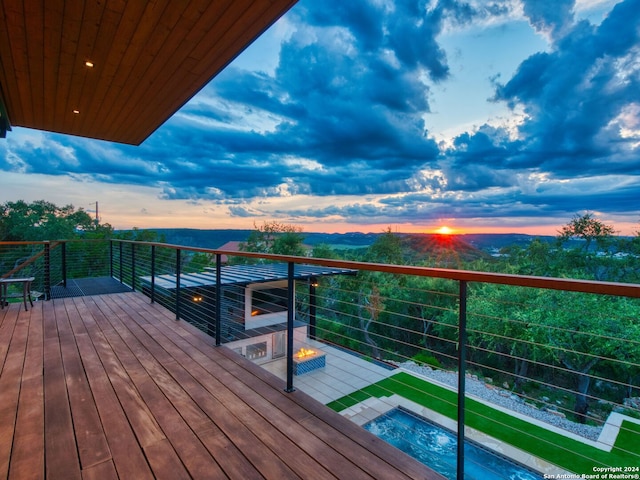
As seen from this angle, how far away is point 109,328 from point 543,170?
22.9 metres

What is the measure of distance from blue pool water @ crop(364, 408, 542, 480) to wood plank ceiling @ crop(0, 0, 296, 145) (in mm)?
5885

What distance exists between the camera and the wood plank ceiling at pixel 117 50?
2.29 m

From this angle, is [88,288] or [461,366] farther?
[88,288]

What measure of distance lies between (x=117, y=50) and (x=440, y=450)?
8315 millimetres

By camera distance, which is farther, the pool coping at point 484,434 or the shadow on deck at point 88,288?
the pool coping at point 484,434

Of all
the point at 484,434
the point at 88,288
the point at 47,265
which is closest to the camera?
the point at 47,265

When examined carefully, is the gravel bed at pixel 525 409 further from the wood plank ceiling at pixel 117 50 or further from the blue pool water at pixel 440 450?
the wood plank ceiling at pixel 117 50

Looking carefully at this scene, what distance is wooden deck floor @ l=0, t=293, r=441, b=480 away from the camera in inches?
54.0

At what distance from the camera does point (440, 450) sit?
643cm

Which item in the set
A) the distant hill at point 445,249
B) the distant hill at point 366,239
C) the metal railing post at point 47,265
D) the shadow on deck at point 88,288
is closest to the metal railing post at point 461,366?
the metal railing post at point 47,265

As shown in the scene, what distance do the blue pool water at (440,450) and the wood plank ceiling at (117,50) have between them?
5885 millimetres

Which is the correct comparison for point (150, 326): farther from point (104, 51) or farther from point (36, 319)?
point (104, 51)

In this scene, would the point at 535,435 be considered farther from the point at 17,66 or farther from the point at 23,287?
the point at 17,66

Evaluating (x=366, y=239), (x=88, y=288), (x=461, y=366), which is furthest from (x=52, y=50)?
(x=366, y=239)
